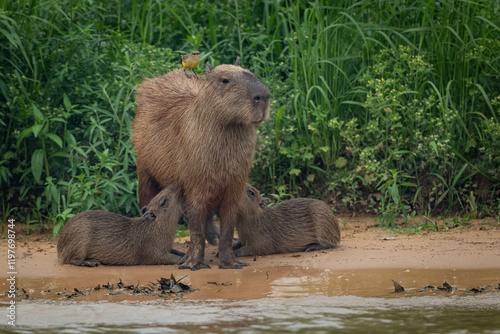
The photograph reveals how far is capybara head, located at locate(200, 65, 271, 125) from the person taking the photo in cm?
541

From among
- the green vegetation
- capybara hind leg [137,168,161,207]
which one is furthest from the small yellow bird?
capybara hind leg [137,168,161,207]

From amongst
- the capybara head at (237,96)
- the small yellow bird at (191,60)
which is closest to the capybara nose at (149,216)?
the capybara head at (237,96)

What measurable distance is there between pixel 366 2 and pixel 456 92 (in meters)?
1.21

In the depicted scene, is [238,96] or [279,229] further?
[279,229]

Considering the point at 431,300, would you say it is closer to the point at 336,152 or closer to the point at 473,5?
the point at 336,152

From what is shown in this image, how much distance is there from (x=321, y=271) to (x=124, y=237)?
1.47 meters

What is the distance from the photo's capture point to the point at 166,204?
19.6 feet

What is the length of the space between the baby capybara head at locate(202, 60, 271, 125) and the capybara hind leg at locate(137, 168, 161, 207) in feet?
3.57

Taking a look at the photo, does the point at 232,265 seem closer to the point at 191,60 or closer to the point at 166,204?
the point at 166,204

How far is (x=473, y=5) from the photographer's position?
7.60 meters

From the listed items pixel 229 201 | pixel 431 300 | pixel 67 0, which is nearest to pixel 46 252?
pixel 229 201

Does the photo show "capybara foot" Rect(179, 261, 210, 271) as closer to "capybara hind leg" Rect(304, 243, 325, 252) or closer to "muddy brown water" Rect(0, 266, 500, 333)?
"muddy brown water" Rect(0, 266, 500, 333)

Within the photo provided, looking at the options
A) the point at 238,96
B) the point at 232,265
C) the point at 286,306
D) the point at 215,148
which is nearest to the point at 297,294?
the point at 286,306

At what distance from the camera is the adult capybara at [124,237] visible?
5770 millimetres
